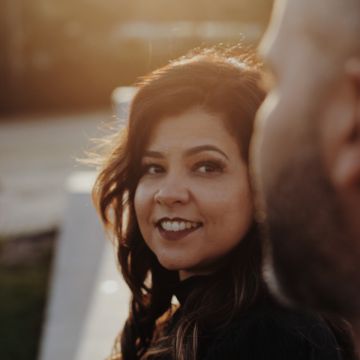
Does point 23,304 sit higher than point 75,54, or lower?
higher

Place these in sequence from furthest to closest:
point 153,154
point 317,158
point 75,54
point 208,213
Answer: point 75,54, point 153,154, point 208,213, point 317,158

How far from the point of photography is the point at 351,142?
3.37ft

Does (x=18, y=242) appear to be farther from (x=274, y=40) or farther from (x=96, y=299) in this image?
(x=274, y=40)

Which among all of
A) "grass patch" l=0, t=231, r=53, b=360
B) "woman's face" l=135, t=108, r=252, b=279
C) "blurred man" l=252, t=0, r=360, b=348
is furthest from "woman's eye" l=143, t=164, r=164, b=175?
"grass patch" l=0, t=231, r=53, b=360

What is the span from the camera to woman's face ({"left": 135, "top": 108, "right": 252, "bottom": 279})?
2.12 m

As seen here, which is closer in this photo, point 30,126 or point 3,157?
point 3,157

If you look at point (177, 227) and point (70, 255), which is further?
point (70, 255)

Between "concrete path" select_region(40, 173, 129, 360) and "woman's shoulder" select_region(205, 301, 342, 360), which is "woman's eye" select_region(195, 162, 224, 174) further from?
"concrete path" select_region(40, 173, 129, 360)

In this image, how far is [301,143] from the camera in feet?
3.39

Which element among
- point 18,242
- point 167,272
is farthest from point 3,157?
point 167,272

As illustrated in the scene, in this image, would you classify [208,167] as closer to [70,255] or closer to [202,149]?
[202,149]

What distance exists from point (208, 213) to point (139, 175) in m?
0.40

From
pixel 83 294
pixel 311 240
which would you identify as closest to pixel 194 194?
pixel 311 240

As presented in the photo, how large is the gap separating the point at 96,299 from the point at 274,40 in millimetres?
3656
